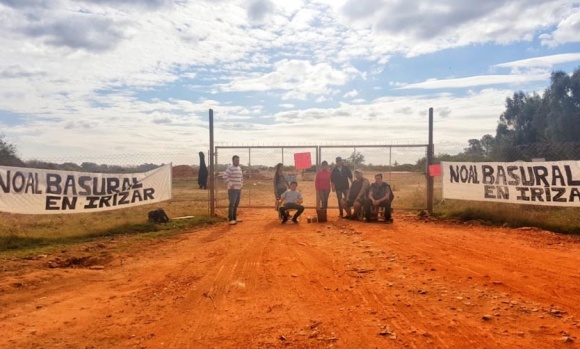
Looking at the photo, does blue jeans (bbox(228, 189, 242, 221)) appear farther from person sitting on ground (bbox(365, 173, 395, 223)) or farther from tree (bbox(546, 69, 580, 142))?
tree (bbox(546, 69, 580, 142))

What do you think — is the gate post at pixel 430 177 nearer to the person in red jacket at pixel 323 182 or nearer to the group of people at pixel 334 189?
the group of people at pixel 334 189

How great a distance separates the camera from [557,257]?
25.8 ft

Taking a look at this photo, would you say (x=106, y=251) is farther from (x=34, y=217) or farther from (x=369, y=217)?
(x=369, y=217)

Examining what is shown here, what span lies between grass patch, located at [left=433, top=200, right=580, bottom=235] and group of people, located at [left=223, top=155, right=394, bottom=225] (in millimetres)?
2113

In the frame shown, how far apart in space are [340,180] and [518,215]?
16.0ft

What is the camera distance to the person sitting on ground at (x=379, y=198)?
12.8m

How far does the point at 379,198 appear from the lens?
13.1m

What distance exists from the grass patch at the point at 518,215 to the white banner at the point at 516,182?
0.23 m

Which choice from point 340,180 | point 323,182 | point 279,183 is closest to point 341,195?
point 340,180

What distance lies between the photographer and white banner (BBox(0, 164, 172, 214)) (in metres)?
10.3

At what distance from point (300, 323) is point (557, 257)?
5.33 metres

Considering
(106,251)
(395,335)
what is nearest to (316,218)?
(106,251)

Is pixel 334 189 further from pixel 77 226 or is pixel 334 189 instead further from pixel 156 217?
pixel 77 226

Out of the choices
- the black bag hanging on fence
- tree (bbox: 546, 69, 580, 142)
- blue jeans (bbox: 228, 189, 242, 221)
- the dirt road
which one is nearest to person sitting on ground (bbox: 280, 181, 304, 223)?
blue jeans (bbox: 228, 189, 242, 221)
